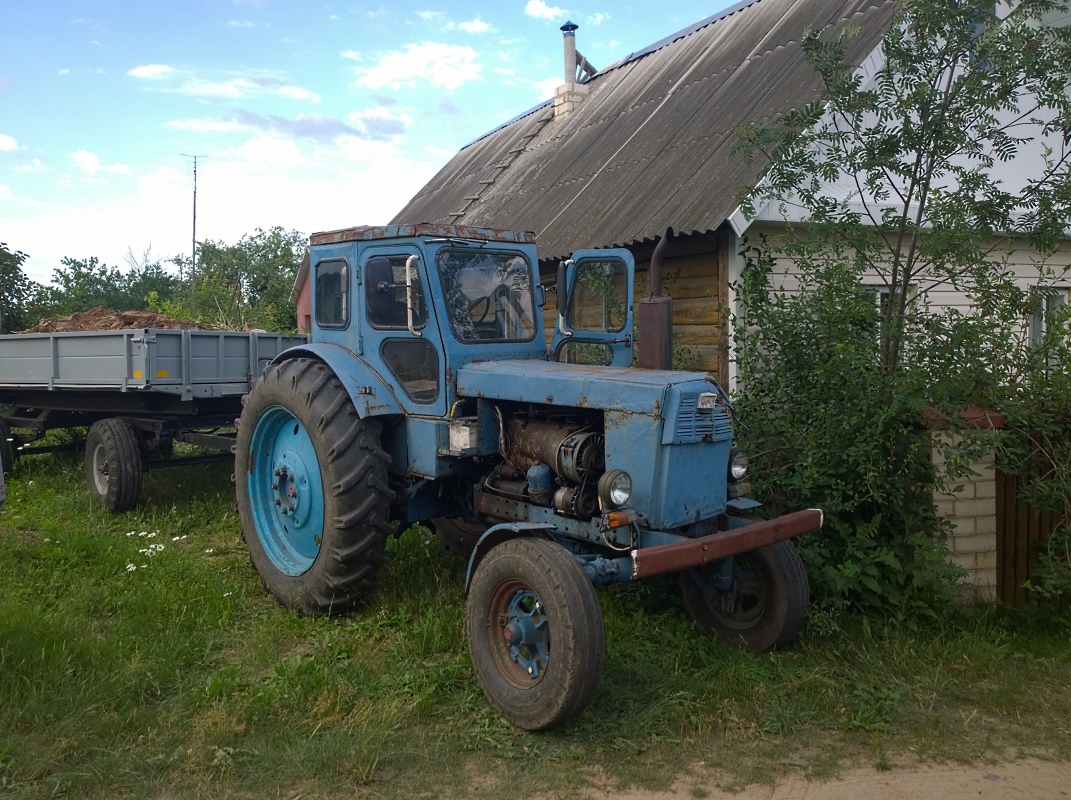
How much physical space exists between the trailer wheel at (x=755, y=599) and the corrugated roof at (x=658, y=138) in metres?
3.25

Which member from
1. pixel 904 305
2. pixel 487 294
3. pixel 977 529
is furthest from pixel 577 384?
pixel 977 529

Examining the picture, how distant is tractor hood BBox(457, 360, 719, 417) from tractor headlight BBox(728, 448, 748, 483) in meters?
0.47

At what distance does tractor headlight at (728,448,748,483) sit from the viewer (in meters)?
4.55

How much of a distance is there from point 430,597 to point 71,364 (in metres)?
4.82

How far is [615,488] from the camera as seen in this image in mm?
4078

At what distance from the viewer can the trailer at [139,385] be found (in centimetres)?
742

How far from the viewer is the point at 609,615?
507 centimetres

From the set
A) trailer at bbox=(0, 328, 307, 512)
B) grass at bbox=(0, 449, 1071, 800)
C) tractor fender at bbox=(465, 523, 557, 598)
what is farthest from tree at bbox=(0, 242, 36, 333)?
tractor fender at bbox=(465, 523, 557, 598)

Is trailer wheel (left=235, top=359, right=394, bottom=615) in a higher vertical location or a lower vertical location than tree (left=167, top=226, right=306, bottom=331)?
lower

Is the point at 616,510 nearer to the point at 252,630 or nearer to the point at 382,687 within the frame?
the point at 382,687

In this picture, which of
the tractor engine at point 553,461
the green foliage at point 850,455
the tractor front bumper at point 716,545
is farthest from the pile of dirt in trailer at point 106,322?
the tractor front bumper at point 716,545

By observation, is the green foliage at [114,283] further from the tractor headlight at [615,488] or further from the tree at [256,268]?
the tractor headlight at [615,488]

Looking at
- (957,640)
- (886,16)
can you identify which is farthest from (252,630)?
(886,16)

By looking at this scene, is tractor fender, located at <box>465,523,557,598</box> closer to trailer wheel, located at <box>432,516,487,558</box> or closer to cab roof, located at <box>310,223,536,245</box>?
trailer wheel, located at <box>432,516,487,558</box>
